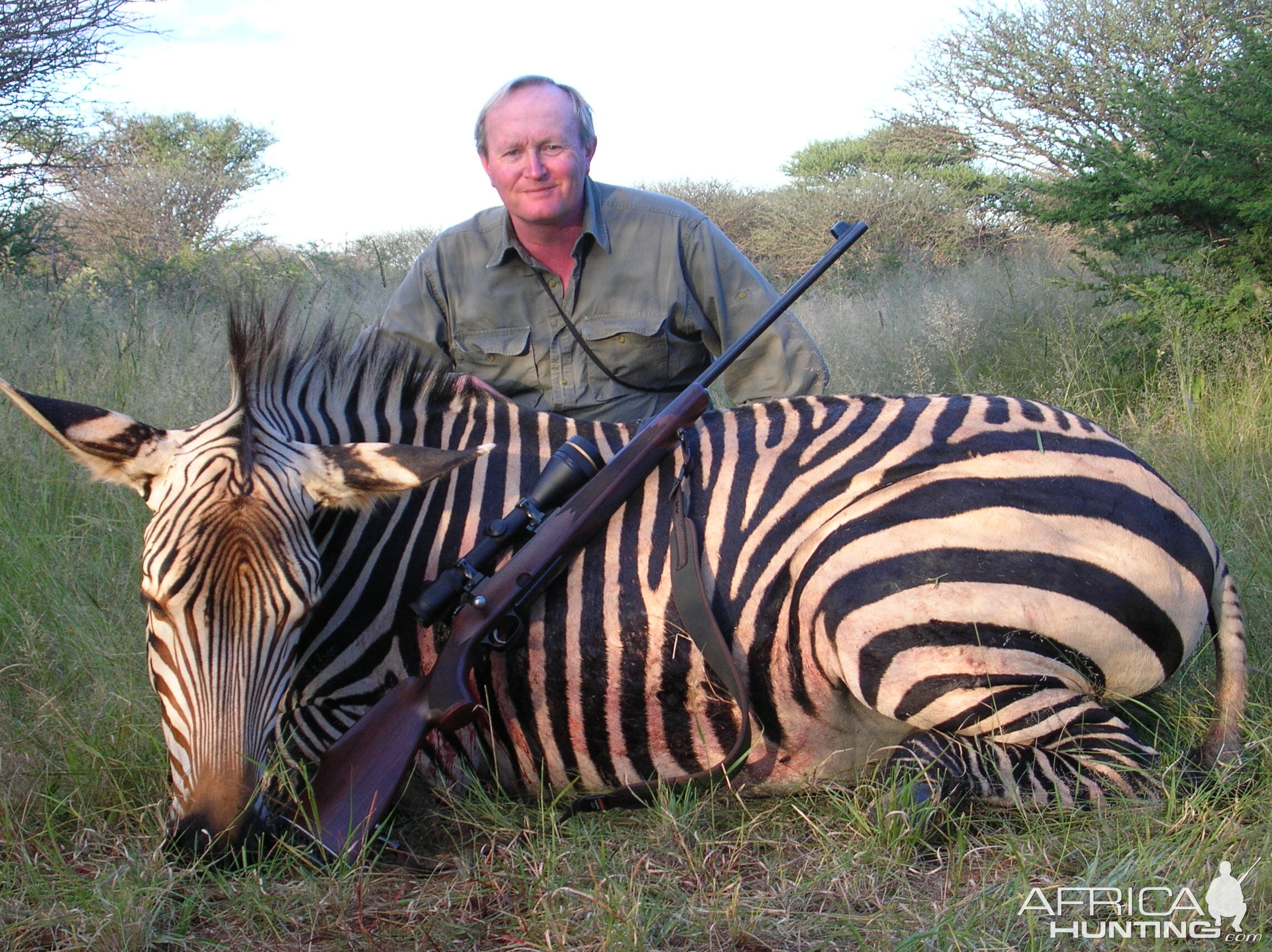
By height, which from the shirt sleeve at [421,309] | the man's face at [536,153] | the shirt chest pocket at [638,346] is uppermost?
the man's face at [536,153]

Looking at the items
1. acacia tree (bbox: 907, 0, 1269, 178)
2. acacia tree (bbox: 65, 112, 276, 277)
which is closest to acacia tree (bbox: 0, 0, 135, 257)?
acacia tree (bbox: 65, 112, 276, 277)

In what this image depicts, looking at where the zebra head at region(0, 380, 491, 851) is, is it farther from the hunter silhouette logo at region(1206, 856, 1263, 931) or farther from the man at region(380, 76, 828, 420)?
the man at region(380, 76, 828, 420)

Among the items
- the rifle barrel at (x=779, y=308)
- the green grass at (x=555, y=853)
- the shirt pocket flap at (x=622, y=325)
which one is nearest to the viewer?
the green grass at (x=555, y=853)

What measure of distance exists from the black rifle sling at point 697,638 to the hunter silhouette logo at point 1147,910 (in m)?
0.72

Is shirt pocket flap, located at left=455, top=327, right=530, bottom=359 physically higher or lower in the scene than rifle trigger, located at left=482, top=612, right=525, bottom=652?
higher

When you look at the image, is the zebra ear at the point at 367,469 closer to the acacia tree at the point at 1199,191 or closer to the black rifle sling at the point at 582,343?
the black rifle sling at the point at 582,343

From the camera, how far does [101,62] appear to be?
892 centimetres

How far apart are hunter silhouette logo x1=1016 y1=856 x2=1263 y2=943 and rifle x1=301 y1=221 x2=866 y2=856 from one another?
1.24 metres

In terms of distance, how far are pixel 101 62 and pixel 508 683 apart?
9036 millimetres

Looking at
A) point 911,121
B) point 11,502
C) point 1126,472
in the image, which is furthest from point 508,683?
point 911,121

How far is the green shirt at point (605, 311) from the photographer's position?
3918 mm

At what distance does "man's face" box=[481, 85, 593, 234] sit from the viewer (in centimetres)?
367

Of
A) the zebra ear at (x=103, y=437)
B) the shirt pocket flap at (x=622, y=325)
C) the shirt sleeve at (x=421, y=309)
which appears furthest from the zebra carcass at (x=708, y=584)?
the shirt sleeve at (x=421, y=309)

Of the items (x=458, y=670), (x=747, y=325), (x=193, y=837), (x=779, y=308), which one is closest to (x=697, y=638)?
(x=458, y=670)
